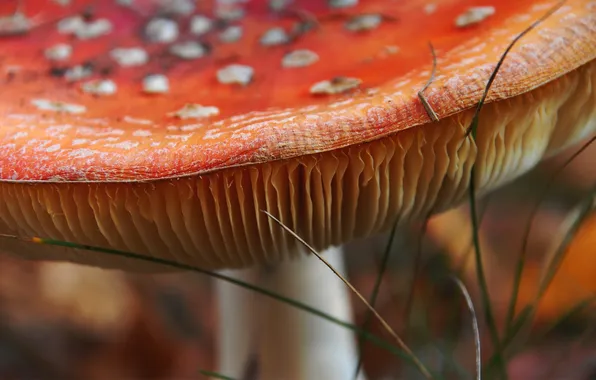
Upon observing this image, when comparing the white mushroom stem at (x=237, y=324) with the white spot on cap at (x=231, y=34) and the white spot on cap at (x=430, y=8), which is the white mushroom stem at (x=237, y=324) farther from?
the white spot on cap at (x=430, y=8)

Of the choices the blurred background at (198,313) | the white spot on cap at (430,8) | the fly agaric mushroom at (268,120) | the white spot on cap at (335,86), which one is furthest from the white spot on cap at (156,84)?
the blurred background at (198,313)

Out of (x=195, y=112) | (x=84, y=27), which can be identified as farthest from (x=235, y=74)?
(x=84, y=27)

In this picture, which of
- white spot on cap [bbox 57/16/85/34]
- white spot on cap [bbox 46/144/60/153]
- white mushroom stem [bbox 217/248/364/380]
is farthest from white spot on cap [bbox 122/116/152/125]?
white mushroom stem [bbox 217/248/364/380]

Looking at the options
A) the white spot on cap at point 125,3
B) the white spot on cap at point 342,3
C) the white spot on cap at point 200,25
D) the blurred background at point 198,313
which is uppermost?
the white spot on cap at point 125,3

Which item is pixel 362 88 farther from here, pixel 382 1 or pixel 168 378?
pixel 168 378

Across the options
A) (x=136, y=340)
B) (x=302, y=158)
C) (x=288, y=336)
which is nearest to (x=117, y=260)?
(x=302, y=158)

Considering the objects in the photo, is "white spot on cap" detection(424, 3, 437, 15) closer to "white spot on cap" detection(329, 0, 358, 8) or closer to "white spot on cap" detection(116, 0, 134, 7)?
"white spot on cap" detection(329, 0, 358, 8)
